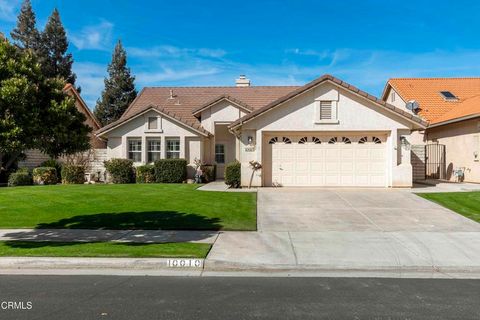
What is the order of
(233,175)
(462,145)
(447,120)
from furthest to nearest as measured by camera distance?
(447,120) < (462,145) < (233,175)

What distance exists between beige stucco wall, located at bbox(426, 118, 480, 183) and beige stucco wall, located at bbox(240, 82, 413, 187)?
398 cm

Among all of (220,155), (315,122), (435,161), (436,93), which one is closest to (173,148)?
(220,155)

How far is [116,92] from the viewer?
1695 inches

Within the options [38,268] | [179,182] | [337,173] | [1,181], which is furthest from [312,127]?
[1,181]

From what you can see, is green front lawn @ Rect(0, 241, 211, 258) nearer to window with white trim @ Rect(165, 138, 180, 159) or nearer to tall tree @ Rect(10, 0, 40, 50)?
window with white trim @ Rect(165, 138, 180, 159)

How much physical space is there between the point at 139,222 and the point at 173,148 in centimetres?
1186

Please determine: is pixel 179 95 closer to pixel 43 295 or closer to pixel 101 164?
pixel 101 164

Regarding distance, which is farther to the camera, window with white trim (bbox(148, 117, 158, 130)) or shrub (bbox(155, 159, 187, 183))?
window with white trim (bbox(148, 117, 158, 130))

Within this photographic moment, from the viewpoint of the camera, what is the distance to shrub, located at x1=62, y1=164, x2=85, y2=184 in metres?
20.9

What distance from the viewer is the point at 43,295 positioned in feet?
17.5

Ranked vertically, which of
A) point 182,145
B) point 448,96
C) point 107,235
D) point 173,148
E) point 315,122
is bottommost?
point 107,235

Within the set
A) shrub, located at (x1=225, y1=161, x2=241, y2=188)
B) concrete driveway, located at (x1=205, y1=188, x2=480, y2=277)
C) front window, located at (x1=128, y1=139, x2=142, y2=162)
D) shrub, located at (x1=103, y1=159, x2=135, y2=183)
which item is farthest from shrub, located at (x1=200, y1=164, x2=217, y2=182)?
concrete driveway, located at (x1=205, y1=188, x2=480, y2=277)

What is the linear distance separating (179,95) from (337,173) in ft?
46.2

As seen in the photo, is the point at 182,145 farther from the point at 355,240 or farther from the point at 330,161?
the point at 355,240
